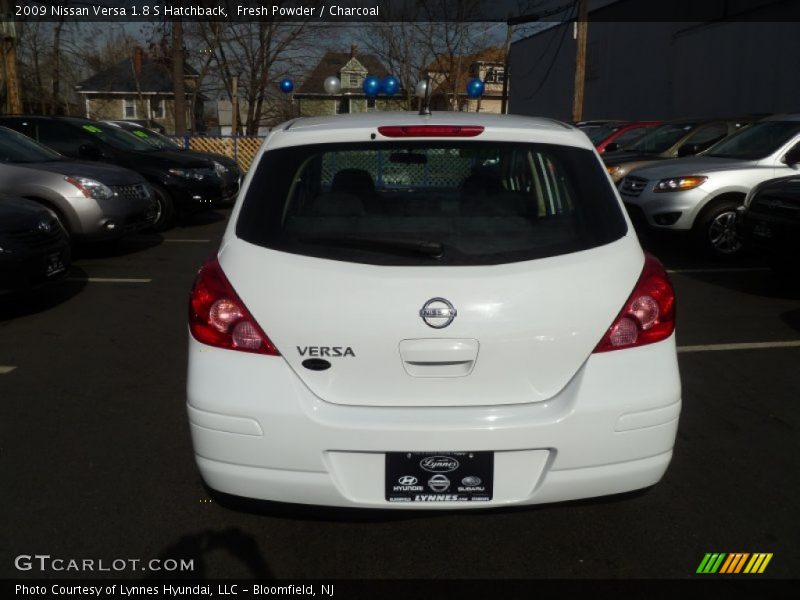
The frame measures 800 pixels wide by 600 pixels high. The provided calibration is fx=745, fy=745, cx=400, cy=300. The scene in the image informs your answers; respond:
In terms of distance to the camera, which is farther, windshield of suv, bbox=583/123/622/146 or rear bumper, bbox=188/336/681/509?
windshield of suv, bbox=583/123/622/146

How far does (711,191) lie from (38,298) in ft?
24.2

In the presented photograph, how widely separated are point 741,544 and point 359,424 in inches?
64.8

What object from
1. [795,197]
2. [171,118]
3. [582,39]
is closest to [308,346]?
[795,197]

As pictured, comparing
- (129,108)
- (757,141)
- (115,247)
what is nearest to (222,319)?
(115,247)

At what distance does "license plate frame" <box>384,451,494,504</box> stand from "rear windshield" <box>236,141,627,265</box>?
2.16 feet

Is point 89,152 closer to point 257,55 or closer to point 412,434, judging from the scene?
point 412,434

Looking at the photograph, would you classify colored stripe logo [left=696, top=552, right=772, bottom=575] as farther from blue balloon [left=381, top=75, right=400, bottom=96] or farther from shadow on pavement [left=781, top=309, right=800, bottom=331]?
blue balloon [left=381, top=75, right=400, bottom=96]

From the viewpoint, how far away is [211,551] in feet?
9.48

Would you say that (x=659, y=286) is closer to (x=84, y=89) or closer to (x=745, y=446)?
(x=745, y=446)

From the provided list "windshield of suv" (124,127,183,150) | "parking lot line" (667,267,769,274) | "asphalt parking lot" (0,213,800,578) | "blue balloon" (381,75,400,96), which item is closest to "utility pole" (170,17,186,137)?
"blue balloon" (381,75,400,96)

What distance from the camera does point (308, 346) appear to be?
251cm

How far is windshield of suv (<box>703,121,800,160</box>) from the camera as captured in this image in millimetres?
9188

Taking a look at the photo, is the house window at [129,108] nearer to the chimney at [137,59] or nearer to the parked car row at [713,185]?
the chimney at [137,59]

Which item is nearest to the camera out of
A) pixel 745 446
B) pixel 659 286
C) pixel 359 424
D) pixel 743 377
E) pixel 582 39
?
pixel 359 424
